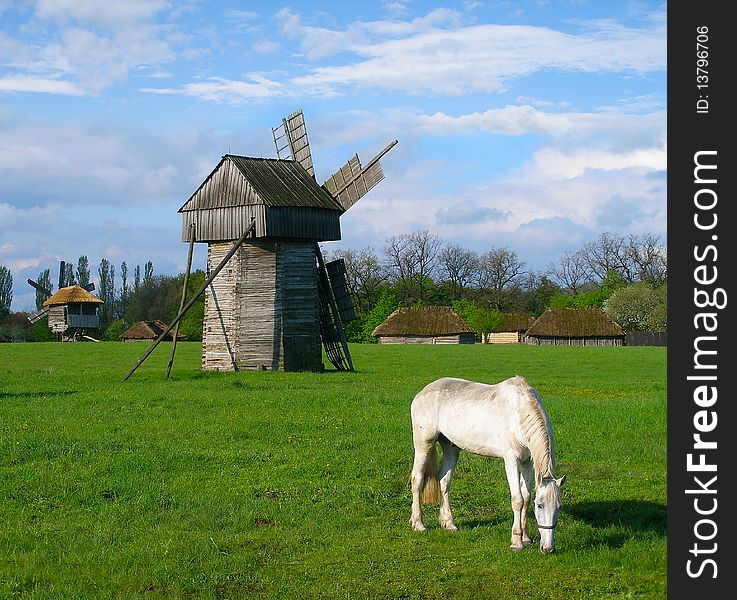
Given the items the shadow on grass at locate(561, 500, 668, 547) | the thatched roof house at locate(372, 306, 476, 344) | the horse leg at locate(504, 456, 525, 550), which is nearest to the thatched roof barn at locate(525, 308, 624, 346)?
the thatched roof house at locate(372, 306, 476, 344)

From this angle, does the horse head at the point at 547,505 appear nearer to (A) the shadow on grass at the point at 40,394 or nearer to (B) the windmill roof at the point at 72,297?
(A) the shadow on grass at the point at 40,394

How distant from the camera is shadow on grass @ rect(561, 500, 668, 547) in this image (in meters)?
12.3

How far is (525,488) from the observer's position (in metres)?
11.5

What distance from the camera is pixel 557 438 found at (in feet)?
65.4

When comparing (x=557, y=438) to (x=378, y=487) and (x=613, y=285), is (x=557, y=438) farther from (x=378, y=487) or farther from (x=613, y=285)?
(x=613, y=285)

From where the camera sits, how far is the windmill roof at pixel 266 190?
41.0 m

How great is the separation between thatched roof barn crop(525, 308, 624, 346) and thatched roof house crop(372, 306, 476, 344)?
24.9 feet

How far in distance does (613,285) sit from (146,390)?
108786 millimetres

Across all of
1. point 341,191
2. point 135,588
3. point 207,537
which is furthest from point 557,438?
point 341,191

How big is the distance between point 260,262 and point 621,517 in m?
29.2

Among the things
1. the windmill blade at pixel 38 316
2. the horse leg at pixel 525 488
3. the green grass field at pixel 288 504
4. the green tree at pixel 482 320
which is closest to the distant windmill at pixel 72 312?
the windmill blade at pixel 38 316

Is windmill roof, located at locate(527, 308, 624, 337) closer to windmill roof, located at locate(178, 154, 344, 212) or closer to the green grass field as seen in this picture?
windmill roof, located at locate(178, 154, 344, 212)

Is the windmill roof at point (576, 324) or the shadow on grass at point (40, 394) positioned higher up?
the windmill roof at point (576, 324)
